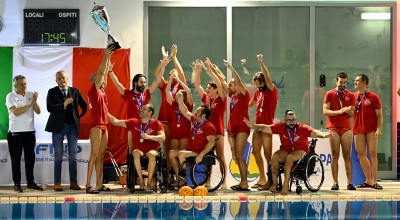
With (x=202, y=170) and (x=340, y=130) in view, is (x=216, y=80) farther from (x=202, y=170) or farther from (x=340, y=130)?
(x=340, y=130)

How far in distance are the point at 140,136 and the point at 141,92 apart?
80cm

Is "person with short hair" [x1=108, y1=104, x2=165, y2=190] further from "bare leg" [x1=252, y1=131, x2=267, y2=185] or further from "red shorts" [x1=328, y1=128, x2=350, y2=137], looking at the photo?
"red shorts" [x1=328, y1=128, x2=350, y2=137]

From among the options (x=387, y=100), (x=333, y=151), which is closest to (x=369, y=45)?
(x=387, y=100)

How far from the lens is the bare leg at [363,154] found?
32.7ft

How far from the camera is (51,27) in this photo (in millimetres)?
11242

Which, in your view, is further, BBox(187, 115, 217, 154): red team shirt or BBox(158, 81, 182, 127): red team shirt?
BBox(158, 81, 182, 127): red team shirt

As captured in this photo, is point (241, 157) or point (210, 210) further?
point (241, 157)

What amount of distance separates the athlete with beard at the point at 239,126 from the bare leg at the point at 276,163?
0.56 metres

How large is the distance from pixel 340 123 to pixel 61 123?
4.45 metres

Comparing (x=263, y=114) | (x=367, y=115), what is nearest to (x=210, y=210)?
(x=263, y=114)

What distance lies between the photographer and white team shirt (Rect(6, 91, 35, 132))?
9.70m

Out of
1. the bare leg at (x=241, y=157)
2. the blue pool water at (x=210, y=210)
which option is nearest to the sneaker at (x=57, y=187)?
the blue pool water at (x=210, y=210)

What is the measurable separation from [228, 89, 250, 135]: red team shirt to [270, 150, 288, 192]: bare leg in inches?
28.4

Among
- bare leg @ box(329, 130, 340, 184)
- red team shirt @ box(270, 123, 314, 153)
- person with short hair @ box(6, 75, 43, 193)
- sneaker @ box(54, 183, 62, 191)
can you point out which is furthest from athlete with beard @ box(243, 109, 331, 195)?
person with short hair @ box(6, 75, 43, 193)
